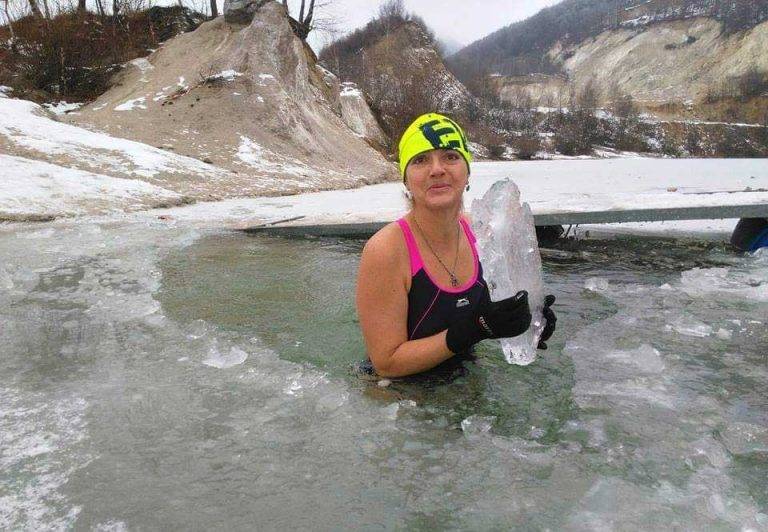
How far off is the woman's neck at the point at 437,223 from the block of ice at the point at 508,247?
131 mm

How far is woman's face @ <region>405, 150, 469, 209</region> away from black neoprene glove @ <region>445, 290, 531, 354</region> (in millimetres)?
473

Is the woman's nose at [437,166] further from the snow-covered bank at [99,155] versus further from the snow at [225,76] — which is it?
the snow at [225,76]

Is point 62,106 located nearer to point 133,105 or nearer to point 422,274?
point 133,105

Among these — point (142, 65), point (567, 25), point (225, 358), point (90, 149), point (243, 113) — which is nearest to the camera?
point (225, 358)

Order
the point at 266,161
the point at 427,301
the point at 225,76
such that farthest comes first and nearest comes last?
1. the point at 225,76
2. the point at 266,161
3. the point at 427,301

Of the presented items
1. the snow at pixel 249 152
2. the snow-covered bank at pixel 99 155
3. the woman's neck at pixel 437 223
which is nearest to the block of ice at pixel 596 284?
the woman's neck at pixel 437 223

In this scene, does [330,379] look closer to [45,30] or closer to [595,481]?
[595,481]

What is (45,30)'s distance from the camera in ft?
54.8

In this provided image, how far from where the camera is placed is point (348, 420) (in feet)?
6.21

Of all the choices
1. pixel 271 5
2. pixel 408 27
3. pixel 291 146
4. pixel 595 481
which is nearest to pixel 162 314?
pixel 595 481

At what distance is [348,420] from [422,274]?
64 cm

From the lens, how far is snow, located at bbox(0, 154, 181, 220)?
6305 mm

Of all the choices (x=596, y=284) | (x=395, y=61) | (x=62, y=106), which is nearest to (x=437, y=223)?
(x=596, y=284)

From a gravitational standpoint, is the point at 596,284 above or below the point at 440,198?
below
